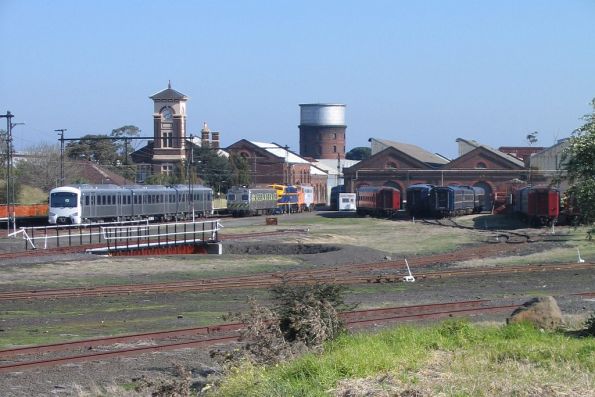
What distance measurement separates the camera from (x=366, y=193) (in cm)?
8156

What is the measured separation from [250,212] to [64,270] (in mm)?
49274

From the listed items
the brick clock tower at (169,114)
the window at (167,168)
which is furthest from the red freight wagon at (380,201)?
the window at (167,168)

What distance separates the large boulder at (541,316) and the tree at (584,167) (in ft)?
16.2

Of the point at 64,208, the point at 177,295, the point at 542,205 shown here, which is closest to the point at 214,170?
the point at 64,208

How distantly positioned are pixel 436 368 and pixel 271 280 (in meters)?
18.2

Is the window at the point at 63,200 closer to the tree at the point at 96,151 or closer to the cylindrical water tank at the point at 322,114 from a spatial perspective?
the tree at the point at 96,151

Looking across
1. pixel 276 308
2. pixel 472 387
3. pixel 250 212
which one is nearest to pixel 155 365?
pixel 276 308

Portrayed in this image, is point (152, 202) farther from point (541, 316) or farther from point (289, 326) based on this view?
point (289, 326)

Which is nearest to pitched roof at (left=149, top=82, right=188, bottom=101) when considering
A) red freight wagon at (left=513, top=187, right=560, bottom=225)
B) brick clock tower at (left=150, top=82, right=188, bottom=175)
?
brick clock tower at (left=150, top=82, right=188, bottom=175)

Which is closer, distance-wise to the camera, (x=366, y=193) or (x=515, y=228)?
(x=515, y=228)

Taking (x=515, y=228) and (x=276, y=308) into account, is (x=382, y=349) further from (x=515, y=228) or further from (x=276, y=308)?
(x=515, y=228)

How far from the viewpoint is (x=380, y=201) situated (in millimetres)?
78312

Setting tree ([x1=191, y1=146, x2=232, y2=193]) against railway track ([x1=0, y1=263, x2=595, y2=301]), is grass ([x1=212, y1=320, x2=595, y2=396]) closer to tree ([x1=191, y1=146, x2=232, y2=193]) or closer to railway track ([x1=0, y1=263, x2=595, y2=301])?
railway track ([x1=0, y1=263, x2=595, y2=301])

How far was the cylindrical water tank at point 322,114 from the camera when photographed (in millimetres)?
148375
